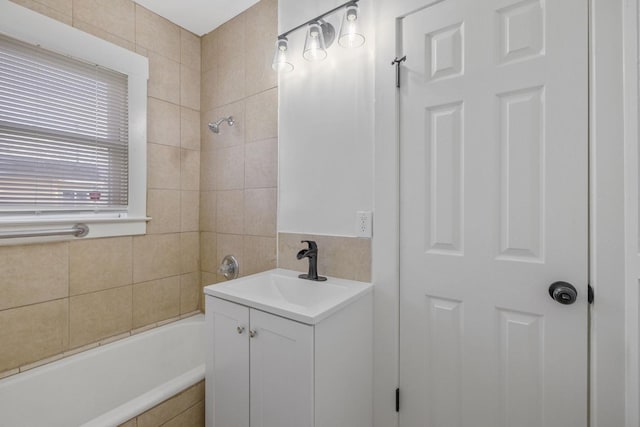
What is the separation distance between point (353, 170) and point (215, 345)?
1.02 m

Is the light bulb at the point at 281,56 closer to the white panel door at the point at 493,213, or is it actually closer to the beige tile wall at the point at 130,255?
the white panel door at the point at 493,213

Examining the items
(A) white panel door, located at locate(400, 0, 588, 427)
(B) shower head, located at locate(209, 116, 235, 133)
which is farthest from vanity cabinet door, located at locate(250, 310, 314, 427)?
(B) shower head, located at locate(209, 116, 235, 133)

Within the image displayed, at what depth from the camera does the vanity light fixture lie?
127 cm

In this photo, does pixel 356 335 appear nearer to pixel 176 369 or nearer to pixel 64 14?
pixel 176 369

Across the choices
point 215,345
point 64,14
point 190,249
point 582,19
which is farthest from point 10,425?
point 582,19

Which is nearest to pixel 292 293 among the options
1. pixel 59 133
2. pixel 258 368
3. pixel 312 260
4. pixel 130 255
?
pixel 312 260

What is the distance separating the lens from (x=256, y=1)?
1.85 meters

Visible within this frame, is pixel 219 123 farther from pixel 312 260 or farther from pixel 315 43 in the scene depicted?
pixel 312 260

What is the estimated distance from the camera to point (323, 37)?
55.9 inches

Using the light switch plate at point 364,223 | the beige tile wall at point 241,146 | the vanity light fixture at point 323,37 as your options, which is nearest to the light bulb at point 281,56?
the vanity light fixture at point 323,37

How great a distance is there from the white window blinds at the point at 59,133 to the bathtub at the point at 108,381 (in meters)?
0.86

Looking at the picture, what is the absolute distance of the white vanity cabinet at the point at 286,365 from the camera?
3.16ft

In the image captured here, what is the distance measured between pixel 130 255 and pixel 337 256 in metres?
1.40

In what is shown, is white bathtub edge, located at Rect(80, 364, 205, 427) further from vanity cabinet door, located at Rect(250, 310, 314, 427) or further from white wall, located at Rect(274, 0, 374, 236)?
white wall, located at Rect(274, 0, 374, 236)
